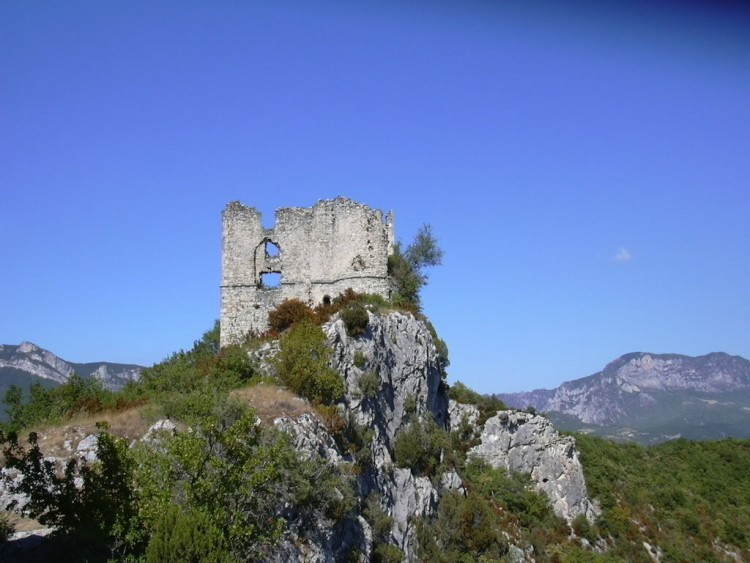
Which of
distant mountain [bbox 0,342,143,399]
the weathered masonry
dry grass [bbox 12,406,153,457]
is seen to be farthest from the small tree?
distant mountain [bbox 0,342,143,399]

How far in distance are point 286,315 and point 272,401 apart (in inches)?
344

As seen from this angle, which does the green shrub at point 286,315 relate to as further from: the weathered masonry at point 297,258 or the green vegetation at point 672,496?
the green vegetation at point 672,496

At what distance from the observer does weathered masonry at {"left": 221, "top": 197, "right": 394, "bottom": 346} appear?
37.2 m

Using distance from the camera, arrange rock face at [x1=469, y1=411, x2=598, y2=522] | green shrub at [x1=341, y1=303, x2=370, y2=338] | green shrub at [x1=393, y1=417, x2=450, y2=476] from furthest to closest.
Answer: rock face at [x1=469, y1=411, x2=598, y2=522] → green shrub at [x1=393, y1=417, x2=450, y2=476] → green shrub at [x1=341, y1=303, x2=370, y2=338]

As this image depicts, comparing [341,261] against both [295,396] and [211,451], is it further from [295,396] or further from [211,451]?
[211,451]

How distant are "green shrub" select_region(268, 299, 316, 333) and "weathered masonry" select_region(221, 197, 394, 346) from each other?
132 centimetres

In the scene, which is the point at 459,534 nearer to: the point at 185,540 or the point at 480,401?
the point at 480,401

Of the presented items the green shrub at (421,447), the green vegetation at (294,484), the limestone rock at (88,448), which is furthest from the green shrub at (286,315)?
the limestone rock at (88,448)

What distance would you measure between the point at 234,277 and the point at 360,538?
15435mm

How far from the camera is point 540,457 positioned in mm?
45875

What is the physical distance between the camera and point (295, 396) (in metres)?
28.7

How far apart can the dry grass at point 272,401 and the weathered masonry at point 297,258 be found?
27.2ft

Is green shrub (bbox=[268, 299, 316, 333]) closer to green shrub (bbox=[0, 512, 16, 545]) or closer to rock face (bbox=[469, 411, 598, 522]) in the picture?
rock face (bbox=[469, 411, 598, 522])

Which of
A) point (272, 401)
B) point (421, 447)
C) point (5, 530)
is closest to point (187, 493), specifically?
point (5, 530)
